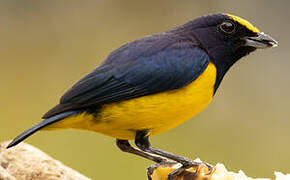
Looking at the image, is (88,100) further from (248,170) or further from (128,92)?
(248,170)

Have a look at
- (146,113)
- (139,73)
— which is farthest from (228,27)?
(146,113)

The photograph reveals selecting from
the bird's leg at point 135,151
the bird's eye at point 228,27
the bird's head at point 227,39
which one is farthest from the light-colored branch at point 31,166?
the bird's eye at point 228,27

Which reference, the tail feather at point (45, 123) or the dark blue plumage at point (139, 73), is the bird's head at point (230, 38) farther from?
the tail feather at point (45, 123)

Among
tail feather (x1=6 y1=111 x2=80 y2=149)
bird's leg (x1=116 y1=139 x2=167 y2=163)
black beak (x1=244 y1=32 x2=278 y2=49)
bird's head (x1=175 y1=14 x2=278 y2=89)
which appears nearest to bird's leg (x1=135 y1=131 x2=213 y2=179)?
bird's leg (x1=116 y1=139 x2=167 y2=163)

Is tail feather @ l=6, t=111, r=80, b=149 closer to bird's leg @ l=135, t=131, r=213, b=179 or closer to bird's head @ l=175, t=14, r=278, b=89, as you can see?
bird's leg @ l=135, t=131, r=213, b=179

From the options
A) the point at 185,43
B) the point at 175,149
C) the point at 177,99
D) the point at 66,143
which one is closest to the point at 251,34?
the point at 185,43

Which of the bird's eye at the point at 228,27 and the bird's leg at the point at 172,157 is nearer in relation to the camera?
the bird's leg at the point at 172,157
